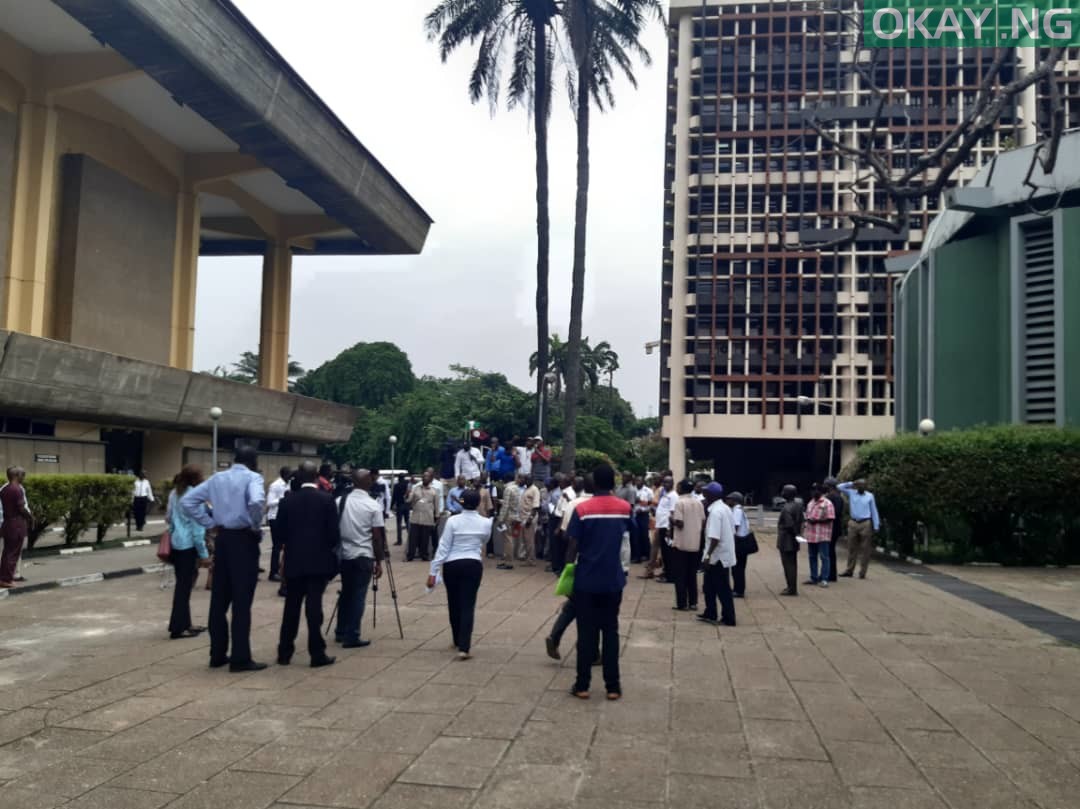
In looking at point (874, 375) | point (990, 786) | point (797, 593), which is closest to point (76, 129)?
point (797, 593)

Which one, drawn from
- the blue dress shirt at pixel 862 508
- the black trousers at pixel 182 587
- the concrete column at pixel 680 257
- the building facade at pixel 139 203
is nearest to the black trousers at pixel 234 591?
the black trousers at pixel 182 587

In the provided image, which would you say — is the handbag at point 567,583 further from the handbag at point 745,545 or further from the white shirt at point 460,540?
the handbag at point 745,545

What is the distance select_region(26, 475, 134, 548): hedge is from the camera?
17531 millimetres

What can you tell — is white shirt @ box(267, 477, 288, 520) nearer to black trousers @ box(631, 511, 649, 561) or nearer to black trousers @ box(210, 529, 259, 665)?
black trousers @ box(210, 529, 259, 665)

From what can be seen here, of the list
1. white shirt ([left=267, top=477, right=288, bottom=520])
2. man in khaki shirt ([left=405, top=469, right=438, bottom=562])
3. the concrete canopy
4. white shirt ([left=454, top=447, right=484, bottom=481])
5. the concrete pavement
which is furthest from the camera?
the concrete canopy

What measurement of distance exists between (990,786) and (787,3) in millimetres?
63783

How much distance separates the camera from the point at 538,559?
19.2m

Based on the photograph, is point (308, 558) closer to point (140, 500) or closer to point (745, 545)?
point (745, 545)

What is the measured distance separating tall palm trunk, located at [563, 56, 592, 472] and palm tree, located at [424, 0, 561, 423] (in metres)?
1.35

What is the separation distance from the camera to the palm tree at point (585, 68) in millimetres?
26688

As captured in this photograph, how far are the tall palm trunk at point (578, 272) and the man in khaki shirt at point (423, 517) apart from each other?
7558 millimetres

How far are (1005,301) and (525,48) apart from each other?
51.1ft

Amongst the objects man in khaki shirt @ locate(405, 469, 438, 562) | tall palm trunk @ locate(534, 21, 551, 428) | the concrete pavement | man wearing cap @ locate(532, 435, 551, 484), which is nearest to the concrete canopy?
tall palm trunk @ locate(534, 21, 551, 428)

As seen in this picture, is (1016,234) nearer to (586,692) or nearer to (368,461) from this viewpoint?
(586,692)
